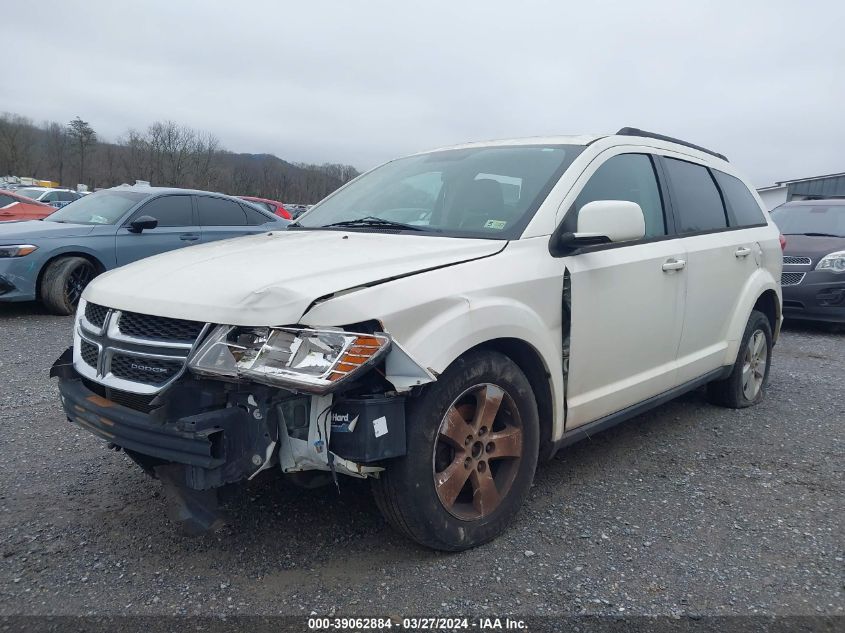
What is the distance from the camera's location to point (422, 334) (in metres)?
2.36

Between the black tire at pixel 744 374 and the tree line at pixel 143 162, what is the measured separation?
50125mm

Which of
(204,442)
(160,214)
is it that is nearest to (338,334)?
(204,442)

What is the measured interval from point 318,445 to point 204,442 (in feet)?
1.21

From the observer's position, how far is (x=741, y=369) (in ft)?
15.4

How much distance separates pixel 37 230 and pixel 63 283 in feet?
2.20

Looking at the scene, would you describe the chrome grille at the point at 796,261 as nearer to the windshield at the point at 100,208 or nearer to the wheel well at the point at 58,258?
the windshield at the point at 100,208

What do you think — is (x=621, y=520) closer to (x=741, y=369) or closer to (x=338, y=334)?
(x=338, y=334)

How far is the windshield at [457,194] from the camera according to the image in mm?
3123

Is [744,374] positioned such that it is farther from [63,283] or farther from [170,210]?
[63,283]

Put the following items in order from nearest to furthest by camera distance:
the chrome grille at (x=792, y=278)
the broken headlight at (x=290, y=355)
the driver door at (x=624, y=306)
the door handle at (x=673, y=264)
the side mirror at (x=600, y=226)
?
the broken headlight at (x=290, y=355) < the side mirror at (x=600, y=226) < the driver door at (x=624, y=306) < the door handle at (x=673, y=264) < the chrome grille at (x=792, y=278)

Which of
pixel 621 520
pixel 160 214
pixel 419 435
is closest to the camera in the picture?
pixel 419 435

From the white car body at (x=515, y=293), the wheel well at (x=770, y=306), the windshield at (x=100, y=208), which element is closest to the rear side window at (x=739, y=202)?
the white car body at (x=515, y=293)

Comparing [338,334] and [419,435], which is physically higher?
[338,334]

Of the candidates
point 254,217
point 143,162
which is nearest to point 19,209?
point 254,217
